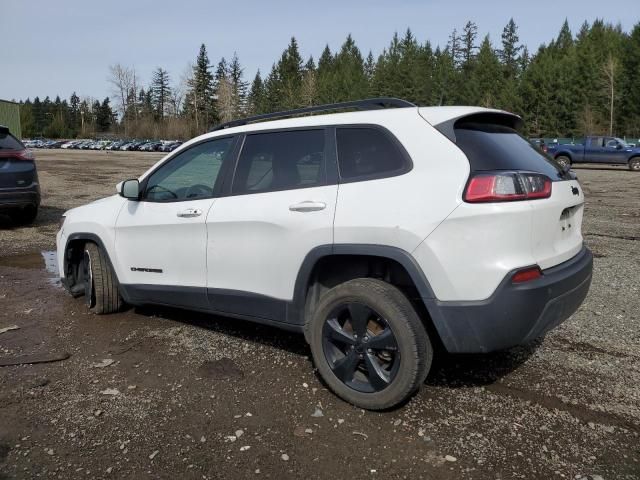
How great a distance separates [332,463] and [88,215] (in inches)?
133

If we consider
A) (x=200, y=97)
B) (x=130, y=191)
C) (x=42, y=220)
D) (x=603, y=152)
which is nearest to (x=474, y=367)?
(x=130, y=191)

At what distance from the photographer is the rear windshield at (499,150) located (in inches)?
119

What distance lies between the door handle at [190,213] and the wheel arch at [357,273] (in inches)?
41.9

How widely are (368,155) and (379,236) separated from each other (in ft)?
1.83

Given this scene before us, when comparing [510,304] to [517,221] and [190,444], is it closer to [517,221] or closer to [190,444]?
[517,221]

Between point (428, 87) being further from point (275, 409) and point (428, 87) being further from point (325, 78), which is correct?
point (275, 409)

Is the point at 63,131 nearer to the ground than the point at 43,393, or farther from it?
farther from it

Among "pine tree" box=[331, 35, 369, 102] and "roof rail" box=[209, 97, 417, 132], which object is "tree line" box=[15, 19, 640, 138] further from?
"roof rail" box=[209, 97, 417, 132]

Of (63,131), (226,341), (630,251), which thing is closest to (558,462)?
(226,341)

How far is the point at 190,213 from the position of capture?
161 inches

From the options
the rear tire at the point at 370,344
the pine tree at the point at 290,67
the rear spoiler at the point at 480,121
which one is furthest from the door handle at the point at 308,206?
the pine tree at the point at 290,67

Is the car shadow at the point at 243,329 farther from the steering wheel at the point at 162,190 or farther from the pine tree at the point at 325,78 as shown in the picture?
the pine tree at the point at 325,78

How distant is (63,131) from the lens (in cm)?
12019

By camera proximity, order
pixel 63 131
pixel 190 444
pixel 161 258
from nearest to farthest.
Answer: pixel 190 444, pixel 161 258, pixel 63 131
